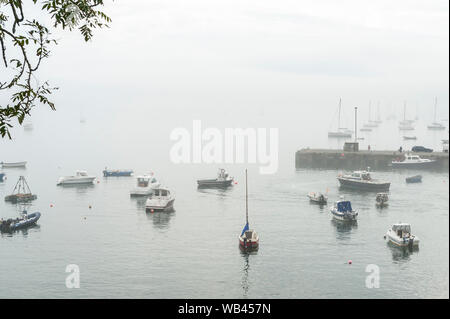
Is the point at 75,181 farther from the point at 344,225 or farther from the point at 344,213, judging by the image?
the point at 344,225

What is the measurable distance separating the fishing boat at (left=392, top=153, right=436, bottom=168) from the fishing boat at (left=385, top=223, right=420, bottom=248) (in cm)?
7324

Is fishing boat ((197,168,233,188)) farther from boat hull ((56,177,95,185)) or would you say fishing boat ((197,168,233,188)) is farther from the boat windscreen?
the boat windscreen

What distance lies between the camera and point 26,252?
54000 mm

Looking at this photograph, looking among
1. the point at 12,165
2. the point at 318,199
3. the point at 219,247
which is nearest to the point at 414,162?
the point at 318,199

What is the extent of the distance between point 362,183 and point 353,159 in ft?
118

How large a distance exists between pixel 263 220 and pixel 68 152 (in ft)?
460

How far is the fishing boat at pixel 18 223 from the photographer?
205 ft

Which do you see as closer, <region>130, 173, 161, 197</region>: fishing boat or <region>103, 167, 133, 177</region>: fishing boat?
<region>130, 173, 161, 197</region>: fishing boat

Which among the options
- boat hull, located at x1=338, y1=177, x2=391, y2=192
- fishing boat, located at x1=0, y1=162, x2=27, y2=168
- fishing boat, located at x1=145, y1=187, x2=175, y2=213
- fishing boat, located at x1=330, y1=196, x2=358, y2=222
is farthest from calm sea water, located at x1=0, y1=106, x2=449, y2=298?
fishing boat, located at x1=0, y1=162, x2=27, y2=168

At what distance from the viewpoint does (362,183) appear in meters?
98.8

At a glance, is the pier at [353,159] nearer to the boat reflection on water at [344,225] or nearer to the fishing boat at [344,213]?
the fishing boat at [344,213]

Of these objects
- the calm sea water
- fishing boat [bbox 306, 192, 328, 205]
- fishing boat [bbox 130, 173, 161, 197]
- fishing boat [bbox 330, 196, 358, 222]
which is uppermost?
fishing boat [bbox 130, 173, 161, 197]

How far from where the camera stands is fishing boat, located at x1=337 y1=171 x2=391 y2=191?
97.2 meters
